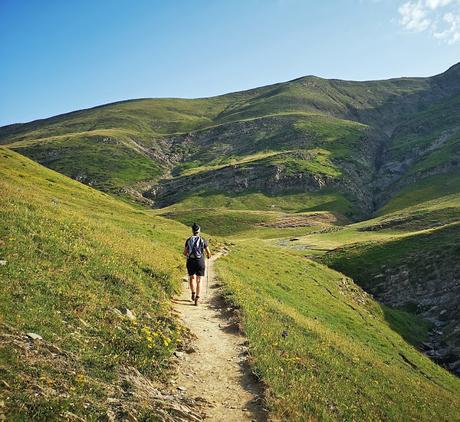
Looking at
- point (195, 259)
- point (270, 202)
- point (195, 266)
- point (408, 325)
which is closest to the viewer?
point (195, 266)

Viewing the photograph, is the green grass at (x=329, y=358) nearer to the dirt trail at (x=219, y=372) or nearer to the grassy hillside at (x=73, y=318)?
the dirt trail at (x=219, y=372)

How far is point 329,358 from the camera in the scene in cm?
2114

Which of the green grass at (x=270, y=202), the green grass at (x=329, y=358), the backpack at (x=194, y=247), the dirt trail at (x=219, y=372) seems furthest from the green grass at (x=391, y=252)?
the green grass at (x=270, y=202)

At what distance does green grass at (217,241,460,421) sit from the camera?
50.5ft

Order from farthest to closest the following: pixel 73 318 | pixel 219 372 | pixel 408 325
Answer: pixel 408 325
pixel 219 372
pixel 73 318

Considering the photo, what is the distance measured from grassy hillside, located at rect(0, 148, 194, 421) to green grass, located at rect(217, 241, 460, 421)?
4447mm

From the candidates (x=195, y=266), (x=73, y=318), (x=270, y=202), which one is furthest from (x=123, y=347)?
(x=270, y=202)

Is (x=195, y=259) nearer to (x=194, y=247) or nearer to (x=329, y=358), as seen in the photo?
(x=194, y=247)

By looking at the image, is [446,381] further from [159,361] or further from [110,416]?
[110,416]

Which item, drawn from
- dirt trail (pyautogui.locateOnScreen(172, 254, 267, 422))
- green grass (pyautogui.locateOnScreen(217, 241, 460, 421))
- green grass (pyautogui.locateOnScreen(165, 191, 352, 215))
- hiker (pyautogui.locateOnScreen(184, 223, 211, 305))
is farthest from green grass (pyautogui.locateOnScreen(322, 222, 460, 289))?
green grass (pyautogui.locateOnScreen(165, 191, 352, 215))

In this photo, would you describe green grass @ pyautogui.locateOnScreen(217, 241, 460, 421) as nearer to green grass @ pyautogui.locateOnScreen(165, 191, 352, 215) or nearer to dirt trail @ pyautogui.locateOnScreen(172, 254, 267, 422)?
dirt trail @ pyautogui.locateOnScreen(172, 254, 267, 422)

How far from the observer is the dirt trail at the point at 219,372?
504 inches

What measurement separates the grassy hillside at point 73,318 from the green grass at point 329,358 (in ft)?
14.6

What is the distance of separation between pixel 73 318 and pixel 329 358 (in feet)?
44.2
